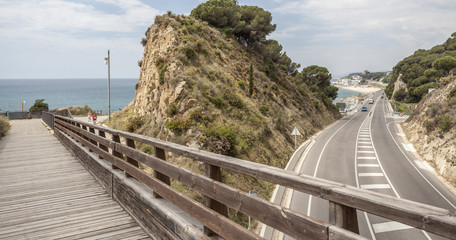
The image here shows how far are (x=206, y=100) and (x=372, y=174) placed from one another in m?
16.3

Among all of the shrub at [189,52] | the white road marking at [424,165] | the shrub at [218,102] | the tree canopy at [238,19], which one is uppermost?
the tree canopy at [238,19]

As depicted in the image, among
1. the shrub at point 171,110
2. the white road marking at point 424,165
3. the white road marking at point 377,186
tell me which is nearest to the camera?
the shrub at point 171,110

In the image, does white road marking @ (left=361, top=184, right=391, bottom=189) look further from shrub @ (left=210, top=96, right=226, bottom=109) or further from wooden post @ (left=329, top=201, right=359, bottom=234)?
wooden post @ (left=329, top=201, right=359, bottom=234)

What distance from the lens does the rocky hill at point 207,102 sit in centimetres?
2102

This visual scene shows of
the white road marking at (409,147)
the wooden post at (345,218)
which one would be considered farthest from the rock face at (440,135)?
the wooden post at (345,218)

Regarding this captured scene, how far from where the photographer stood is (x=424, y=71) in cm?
8975

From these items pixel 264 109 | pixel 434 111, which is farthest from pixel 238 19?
pixel 434 111

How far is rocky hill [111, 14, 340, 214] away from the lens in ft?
68.9

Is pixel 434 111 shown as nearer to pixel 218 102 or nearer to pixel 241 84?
pixel 241 84

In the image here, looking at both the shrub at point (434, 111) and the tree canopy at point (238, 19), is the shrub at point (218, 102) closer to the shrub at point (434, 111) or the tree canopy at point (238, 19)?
the tree canopy at point (238, 19)

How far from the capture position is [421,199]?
71.6ft

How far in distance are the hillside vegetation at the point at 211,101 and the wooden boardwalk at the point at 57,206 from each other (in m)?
7.93

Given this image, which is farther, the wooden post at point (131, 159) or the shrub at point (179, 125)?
the shrub at point (179, 125)

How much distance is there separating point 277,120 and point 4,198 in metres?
28.2
